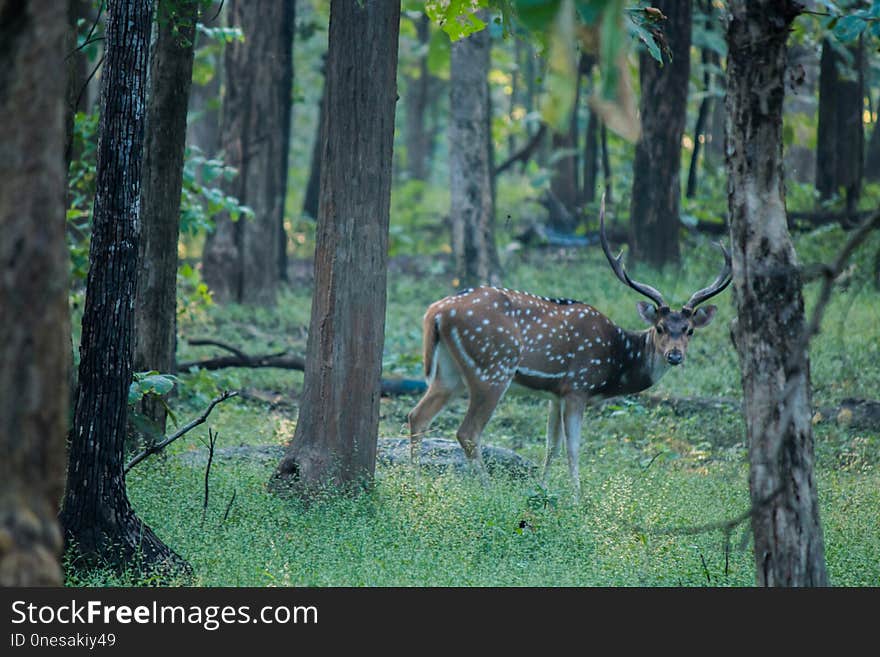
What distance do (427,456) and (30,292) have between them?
710cm

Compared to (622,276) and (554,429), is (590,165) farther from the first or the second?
(554,429)

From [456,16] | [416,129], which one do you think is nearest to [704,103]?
[456,16]

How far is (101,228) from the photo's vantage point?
665cm

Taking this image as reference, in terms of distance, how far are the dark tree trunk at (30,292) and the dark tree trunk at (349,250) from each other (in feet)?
15.7

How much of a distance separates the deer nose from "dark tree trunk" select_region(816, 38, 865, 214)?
6989 millimetres

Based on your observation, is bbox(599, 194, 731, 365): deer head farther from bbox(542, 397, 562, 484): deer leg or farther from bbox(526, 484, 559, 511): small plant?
bbox(526, 484, 559, 511): small plant

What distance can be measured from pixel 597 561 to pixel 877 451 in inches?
177

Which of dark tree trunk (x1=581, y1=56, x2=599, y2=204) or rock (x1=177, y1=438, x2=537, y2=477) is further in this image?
dark tree trunk (x1=581, y1=56, x2=599, y2=204)

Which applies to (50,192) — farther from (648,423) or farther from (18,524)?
(648,423)

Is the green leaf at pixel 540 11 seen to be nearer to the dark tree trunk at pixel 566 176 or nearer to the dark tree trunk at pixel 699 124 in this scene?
the dark tree trunk at pixel 699 124

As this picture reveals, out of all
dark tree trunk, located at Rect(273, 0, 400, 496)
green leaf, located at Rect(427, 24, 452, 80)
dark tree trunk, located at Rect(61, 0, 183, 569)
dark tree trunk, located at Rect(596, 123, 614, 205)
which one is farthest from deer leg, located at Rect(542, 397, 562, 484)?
dark tree trunk, located at Rect(596, 123, 614, 205)

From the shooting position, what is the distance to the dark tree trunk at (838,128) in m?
17.2

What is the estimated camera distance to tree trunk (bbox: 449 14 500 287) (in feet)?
55.8

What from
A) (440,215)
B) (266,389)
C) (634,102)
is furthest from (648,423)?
(440,215)
